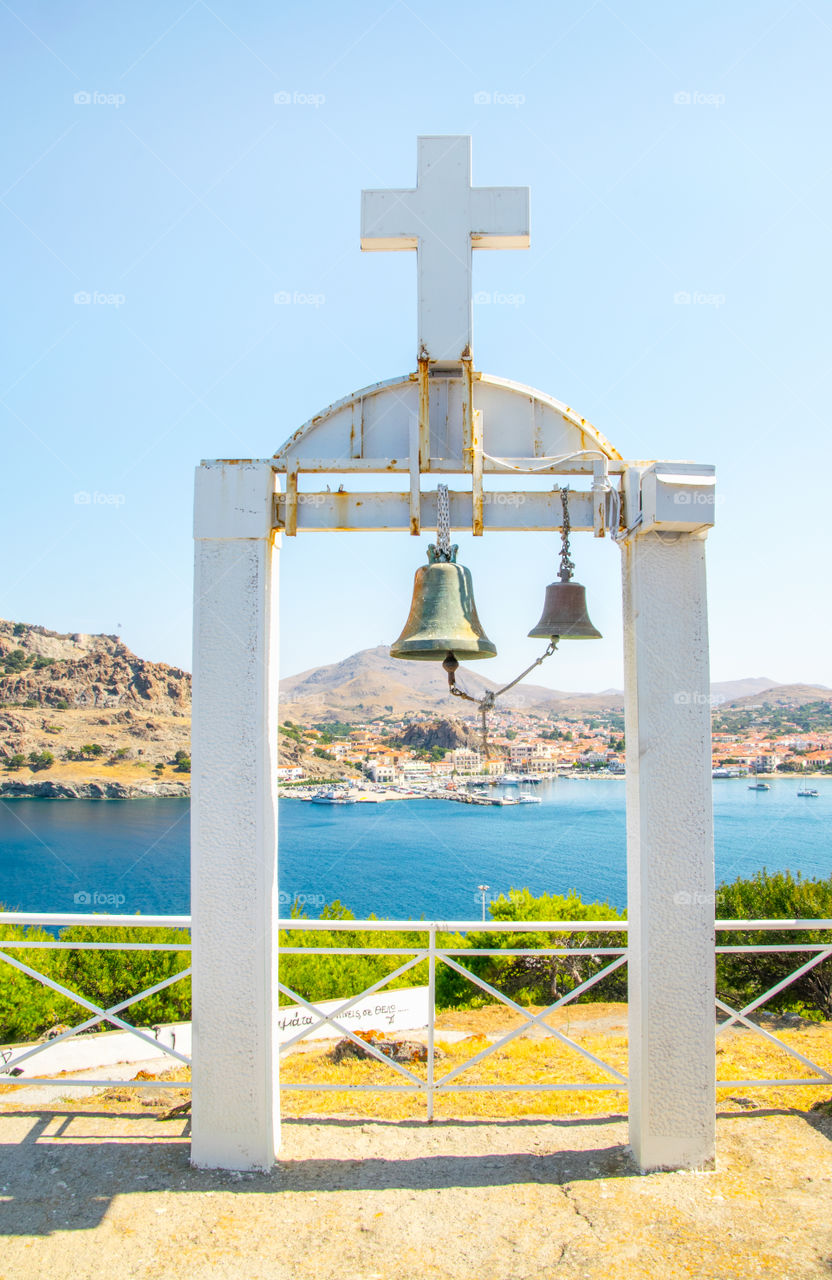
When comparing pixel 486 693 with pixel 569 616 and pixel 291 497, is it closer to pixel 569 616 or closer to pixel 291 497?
pixel 569 616

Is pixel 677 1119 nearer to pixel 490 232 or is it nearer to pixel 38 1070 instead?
pixel 490 232

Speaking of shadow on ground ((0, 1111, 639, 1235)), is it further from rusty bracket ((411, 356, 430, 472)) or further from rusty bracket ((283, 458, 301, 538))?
rusty bracket ((411, 356, 430, 472))

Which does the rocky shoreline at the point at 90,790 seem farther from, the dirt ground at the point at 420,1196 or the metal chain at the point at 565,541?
the metal chain at the point at 565,541

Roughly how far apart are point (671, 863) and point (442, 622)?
55.9 inches

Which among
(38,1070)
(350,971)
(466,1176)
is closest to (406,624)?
(466,1176)

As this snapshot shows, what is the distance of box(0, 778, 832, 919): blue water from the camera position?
56594 mm

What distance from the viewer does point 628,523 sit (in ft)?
11.9

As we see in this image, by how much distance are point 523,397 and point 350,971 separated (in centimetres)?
1816

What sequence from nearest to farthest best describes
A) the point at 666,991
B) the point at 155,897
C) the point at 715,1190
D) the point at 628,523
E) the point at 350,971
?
the point at 715,1190 < the point at 666,991 < the point at 628,523 < the point at 350,971 < the point at 155,897

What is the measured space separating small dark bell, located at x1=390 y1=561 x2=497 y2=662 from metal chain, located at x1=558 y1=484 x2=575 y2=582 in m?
0.50

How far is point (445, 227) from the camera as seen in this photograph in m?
3.62

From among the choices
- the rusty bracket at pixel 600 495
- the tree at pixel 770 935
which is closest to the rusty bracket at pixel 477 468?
the rusty bracket at pixel 600 495

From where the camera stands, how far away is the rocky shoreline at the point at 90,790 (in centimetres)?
7231

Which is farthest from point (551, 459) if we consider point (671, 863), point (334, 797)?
point (334, 797)
